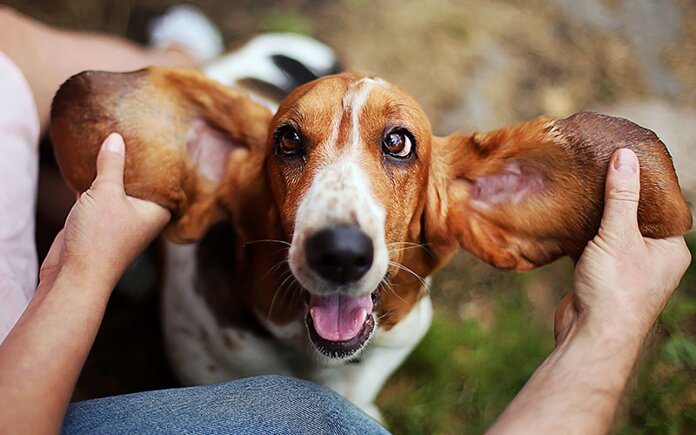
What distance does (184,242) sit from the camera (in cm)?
213

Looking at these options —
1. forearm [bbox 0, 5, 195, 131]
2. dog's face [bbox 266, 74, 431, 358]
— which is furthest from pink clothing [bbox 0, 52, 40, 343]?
dog's face [bbox 266, 74, 431, 358]

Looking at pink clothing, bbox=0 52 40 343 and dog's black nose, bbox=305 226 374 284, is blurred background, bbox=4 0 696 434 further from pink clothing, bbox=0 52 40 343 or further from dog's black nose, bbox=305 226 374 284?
dog's black nose, bbox=305 226 374 284

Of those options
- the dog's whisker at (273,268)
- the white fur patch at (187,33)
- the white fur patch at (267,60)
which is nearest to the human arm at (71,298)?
the dog's whisker at (273,268)

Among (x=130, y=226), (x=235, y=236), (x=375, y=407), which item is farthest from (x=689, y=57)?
(x=130, y=226)

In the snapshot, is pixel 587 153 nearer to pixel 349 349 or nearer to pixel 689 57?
pixel 349 349

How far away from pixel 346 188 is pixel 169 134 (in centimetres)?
63

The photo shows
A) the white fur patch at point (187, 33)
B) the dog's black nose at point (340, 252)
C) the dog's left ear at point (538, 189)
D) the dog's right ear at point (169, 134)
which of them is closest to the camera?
the dog's black nose at point (340, 252)

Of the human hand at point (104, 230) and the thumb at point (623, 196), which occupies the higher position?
the thumb at point (623, 196)

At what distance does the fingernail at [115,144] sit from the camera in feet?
6.12

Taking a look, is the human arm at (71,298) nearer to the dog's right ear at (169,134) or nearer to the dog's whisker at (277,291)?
the dog's right ear at (169,134)

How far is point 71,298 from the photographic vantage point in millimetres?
1646

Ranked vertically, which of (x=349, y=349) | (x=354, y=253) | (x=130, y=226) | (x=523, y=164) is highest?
(x=523, y=164)

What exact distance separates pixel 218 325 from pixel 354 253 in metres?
0.93

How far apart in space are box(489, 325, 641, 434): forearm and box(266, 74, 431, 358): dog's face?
0.46 meters
